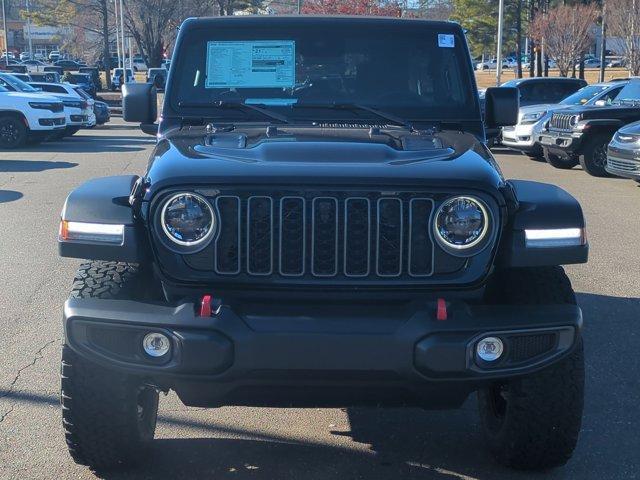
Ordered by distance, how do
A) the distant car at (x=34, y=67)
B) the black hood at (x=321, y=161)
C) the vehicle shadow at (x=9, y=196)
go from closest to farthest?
1. the black hood at (x=321, y=161)
2. the vehicle shadow at (x=9, y=196)
3. the distant car at (x=34, y=67)

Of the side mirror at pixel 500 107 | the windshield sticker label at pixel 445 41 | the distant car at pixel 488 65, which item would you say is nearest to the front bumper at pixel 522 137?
the side mirror at pixel 500 107

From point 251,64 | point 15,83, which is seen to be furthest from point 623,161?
point 15,83

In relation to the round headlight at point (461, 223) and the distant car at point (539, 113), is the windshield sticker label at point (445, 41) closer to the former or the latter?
the round headlight at point (461, 223)

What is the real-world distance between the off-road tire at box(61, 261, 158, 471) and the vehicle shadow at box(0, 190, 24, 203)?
9.72m

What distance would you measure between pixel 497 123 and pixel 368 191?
6.73 feet

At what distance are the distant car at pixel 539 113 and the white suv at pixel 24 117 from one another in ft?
33.0

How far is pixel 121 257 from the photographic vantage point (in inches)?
147

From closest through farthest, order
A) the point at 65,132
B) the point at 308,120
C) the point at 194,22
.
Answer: the point at 308,120 < the point at 194,22 < the point at 65,132

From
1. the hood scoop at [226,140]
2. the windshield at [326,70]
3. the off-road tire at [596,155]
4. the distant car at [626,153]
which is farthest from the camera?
the off-road tire at [596,155]

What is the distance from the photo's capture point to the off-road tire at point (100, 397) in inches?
149

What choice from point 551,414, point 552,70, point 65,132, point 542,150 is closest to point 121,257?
point 551,414

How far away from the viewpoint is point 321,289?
12.1 feet

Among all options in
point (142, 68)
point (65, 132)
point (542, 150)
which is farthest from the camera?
point (142, 68)

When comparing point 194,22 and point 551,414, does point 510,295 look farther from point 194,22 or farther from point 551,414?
point 194,22
